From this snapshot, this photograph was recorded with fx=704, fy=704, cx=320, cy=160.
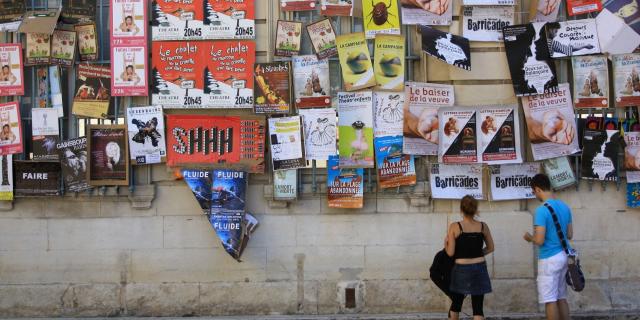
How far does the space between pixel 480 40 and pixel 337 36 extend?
156 centimetres

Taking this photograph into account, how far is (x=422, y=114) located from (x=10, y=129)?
454 cm

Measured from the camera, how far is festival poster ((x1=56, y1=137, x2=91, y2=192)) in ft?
25.4

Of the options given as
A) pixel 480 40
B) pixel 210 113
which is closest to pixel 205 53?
pixel 210 113

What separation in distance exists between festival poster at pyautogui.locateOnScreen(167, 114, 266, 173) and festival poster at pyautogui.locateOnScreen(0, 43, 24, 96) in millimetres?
1714

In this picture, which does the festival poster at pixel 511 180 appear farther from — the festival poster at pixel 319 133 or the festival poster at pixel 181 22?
the festival poster at pixel 181 22

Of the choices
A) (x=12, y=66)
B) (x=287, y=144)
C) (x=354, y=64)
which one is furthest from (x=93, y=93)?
(x=354, y=64)

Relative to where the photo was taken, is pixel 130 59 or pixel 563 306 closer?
pixel 563 306

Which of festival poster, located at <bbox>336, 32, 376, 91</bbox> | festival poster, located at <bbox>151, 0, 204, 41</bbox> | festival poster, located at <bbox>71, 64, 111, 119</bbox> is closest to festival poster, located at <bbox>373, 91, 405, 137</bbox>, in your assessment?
festival poster, located at <bbox>336, 32, 376, 91</bbox>

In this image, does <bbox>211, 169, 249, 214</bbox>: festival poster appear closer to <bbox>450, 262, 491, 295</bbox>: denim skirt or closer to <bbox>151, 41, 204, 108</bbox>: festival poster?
<bbox>151, 41, 204, 108</bbox>: festival poster

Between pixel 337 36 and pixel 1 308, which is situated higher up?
pixel 337 36

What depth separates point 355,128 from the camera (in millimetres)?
7723

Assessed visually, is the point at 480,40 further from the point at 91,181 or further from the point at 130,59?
the point at 91,181

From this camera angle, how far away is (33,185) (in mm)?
7766

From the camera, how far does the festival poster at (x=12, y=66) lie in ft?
25.5
